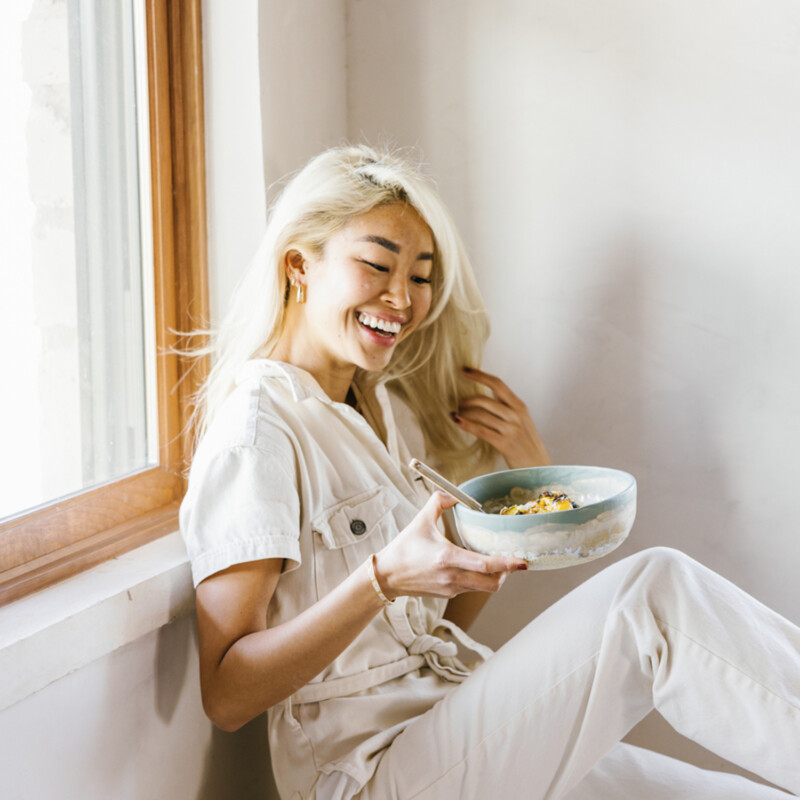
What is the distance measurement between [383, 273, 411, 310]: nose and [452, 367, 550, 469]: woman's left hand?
0.33m

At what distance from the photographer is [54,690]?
0.94 m

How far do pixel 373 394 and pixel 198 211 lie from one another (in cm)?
42

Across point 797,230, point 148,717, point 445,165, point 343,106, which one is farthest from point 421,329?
point 148,717

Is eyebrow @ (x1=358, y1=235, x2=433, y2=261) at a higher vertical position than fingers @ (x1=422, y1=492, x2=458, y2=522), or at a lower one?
higher

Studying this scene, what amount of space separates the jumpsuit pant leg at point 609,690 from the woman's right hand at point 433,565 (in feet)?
0.54

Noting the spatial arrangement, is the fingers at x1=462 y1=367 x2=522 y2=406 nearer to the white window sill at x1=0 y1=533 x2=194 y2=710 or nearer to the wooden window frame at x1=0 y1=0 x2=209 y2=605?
the wooden window frame at x1=0 y1=0 x2=209 y2=605

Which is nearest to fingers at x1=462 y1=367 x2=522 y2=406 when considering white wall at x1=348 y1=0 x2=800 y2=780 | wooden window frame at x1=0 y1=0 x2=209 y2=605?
white wall at x1=348 y1=0 x2=800 y2=780

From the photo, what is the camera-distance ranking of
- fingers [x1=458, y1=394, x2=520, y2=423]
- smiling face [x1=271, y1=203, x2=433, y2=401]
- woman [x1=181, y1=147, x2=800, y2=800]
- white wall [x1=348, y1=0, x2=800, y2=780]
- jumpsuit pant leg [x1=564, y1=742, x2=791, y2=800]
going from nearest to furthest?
woman [x1=181, y1=147, x2=800, y2=800] < jumpsuit pant leg [x1=564, y1=742, x2=791, y2=800] < smiling face [x1=271, y1=203, x2=433, y2=401] < white wall [x1=348, y1=0, x2=800, y2=780] < fingers [x1=458, y1=394, x2=520, y2=423]

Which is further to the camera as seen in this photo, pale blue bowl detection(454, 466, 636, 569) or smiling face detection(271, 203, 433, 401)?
smiling face detection(271, 203, 433, 401)

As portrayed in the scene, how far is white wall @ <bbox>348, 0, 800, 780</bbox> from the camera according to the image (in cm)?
144

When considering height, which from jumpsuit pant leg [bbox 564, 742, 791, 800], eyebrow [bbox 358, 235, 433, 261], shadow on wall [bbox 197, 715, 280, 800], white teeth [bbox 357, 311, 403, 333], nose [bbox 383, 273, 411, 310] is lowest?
shadow on wall [bbox 197, 715, 280, 800]

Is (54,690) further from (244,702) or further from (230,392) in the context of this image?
(230,392)

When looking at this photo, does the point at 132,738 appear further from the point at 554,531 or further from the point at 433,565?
the point at 554,531

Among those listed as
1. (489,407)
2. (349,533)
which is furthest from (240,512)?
(489,407)
